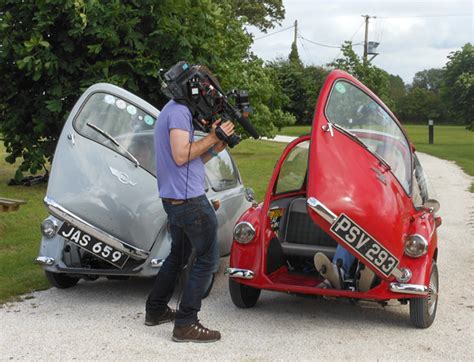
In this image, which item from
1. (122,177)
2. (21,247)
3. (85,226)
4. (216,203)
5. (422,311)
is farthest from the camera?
(21,247)

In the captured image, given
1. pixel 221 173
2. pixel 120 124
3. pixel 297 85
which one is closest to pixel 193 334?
pixel 120 124

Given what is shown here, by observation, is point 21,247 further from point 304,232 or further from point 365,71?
point 365,71

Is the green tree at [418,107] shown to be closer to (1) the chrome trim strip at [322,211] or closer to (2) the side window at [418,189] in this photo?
(2) the side window at [418,189]

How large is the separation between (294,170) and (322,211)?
1.73m

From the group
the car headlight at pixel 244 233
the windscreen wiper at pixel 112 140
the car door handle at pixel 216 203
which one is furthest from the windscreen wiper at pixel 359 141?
the windscreen wiper at pixel 112 140

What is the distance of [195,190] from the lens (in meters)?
5.05

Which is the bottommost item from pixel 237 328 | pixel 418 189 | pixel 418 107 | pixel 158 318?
pixel 237 328

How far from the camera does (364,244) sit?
5.17 m

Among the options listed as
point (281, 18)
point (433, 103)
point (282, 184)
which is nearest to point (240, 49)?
point (282, 184)

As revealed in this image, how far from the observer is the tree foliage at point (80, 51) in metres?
12.0

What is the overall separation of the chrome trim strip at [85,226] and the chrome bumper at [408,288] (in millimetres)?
2235

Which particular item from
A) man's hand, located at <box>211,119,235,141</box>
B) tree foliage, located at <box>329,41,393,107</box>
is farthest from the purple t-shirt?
tree foliage, located at <box>329,41,393,107</box>

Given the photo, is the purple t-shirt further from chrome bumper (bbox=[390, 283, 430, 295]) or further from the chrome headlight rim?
the chrome headlight rim

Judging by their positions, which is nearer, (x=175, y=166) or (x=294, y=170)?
(x=175, y=166)
